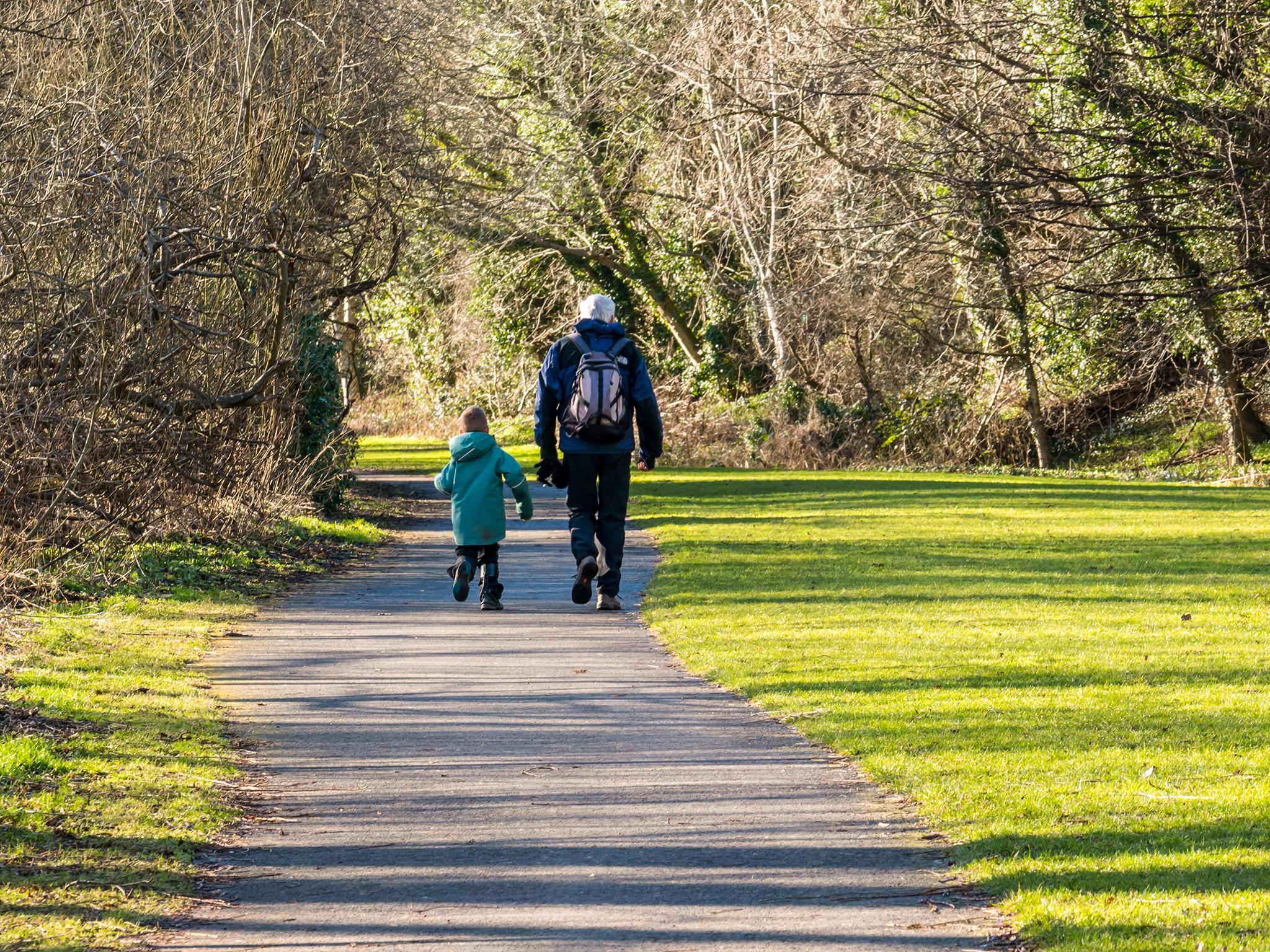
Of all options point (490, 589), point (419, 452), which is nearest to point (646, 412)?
point (490, 589)

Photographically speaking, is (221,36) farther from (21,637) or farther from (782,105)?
(782,105)

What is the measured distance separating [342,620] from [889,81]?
13.9 metres

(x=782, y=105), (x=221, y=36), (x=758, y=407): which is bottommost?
(x=758, y=407)

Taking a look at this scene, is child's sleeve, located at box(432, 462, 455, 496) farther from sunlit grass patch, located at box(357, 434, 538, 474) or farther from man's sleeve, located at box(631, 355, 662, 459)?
sunlit grass patch, located at box(357, 434, 538, 474)

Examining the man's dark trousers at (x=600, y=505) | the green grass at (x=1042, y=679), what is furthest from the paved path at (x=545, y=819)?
the man's dark trousers at (x=600, y=505)

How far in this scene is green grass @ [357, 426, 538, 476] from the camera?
31875 mm

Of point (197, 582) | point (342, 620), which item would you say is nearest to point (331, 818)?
point (342, 620)

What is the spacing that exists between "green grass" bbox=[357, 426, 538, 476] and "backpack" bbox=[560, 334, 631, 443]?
18.0 m

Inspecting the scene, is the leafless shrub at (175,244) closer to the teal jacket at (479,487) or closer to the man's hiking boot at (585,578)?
the teal jacket at (479,487)

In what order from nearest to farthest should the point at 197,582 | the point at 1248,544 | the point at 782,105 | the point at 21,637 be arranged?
1. the point at 21,637
2. the point at 197,582
3. the point at 1248,544
4. the point at 782,105

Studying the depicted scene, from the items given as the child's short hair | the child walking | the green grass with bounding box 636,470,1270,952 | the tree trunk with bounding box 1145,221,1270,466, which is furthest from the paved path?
the tree trunk with bounding box 1145,221,1270,466

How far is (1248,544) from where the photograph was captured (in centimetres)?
1652

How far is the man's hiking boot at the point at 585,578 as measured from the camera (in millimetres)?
11531

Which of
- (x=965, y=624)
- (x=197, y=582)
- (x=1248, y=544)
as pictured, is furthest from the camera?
(x=1248, y=544)
